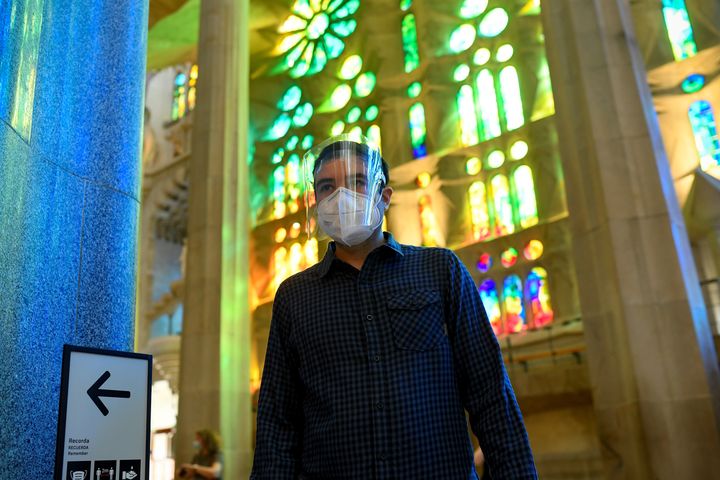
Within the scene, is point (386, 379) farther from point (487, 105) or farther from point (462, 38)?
point (462, 38)

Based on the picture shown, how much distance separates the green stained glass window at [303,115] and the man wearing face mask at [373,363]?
58.2 ft

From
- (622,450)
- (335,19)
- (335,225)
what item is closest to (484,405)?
(335,225)

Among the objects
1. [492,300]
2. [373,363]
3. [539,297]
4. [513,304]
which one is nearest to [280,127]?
[492,300]

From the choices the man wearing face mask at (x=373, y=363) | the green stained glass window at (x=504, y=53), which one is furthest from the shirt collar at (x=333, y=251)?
the green stained glass window at (x=504, y=53)

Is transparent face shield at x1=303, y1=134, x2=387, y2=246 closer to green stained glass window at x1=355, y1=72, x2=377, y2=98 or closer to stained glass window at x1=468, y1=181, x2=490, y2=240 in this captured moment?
stained glass window at x1=468, y1=181, x2=490, y2=240

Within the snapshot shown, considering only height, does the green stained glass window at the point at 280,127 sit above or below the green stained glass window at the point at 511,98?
above

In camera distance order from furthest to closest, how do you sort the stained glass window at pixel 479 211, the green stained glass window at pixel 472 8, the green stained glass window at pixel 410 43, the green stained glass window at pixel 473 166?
1. the green stained glass window at pixel 410 43
2. the green stained glass window at pixel 472 8
3. the green stained glass window at pixel 473 166
4. the stained glass window at pixel 479 211

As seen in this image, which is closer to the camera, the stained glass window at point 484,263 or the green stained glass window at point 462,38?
the stained glass window at point 484,263

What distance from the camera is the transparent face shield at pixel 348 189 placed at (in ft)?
6.61

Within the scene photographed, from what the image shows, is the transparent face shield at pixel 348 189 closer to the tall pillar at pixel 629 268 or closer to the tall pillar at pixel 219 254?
the tall pillar at pixel 629 268

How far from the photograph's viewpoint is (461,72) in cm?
1675

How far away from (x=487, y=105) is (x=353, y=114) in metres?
3.64

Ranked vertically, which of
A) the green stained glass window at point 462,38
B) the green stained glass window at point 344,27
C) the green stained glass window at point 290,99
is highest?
the green stained glass window at point 344,27

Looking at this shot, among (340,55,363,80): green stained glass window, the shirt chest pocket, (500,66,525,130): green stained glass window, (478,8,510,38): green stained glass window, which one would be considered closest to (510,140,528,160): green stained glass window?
(500,66,525,130): green stained glass window
